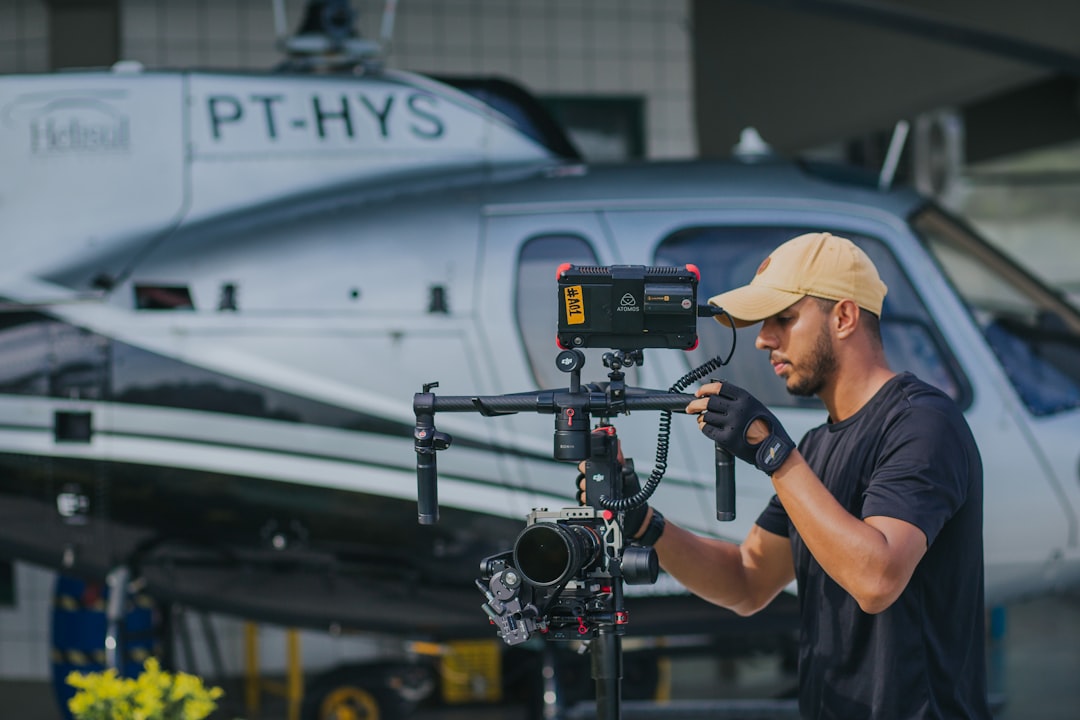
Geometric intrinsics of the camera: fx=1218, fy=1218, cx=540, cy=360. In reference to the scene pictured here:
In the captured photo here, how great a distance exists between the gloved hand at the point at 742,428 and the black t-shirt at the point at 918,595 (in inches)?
7.9

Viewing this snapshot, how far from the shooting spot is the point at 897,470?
2.03 m

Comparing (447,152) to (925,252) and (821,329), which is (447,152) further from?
(821,329)

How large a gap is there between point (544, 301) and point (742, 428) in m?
2.50

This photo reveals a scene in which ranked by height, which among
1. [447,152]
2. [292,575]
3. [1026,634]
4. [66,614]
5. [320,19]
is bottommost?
[1026,634]

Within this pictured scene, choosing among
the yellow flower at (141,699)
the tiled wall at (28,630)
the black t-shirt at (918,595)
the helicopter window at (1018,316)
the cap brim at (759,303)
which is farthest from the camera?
the tiled wall at (28,630)

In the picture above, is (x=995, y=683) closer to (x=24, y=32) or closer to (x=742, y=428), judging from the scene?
(x=742, y=428)

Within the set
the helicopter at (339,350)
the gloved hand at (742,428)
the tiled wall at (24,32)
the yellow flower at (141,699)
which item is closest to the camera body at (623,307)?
the gloved hand at (742,428)

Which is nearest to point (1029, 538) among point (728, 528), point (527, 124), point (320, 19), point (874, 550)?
point (728, 528)

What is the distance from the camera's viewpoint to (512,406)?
6.70 ft

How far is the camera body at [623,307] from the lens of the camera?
6.62 ft

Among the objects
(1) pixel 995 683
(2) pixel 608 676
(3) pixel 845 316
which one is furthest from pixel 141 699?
(1) pixel 995 683

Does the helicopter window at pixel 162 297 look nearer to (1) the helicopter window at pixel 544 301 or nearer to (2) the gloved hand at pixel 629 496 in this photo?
(1) the helicopter window at pixel 544 301

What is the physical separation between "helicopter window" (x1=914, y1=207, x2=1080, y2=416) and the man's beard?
2428mm

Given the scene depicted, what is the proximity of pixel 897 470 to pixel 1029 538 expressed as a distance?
8.74ft
